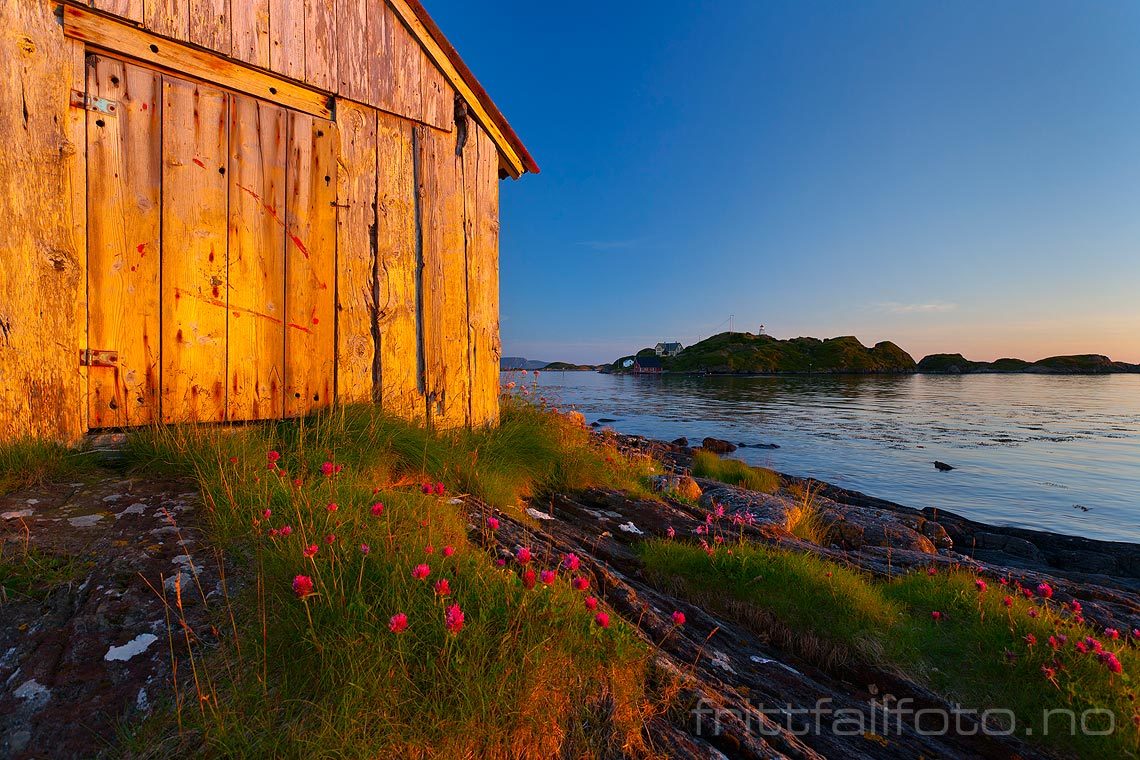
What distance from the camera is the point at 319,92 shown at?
16.3ft

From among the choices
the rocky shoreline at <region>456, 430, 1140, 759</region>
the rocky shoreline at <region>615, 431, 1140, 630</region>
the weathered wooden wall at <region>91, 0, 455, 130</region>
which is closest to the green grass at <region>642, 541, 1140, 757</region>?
the rocky shoreline at <region>456, 430, 1140, 759</region>

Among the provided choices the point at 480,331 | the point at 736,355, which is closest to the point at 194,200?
the point at 480,331

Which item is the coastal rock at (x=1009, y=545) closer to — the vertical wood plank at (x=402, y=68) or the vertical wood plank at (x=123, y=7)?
the vertical wood plank at (x=402, y=68)

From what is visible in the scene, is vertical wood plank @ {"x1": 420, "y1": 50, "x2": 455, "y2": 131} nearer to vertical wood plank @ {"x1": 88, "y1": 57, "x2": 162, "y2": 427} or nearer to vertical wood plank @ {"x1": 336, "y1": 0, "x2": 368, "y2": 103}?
vertical wood plank @ {"x1": 336, "y1": 0, "x2": 368, "y2": 103}

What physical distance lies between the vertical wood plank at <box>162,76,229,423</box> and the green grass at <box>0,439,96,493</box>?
66 cm

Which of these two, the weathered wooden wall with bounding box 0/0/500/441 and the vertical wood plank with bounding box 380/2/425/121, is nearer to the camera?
the weathered wooden wall with bounding box 0/0/500/441

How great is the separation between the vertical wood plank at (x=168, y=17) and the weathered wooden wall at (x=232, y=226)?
0.01 metres

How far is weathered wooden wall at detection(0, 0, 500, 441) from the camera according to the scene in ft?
12.2

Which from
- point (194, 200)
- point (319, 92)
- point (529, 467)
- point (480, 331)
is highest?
point (319, 92)

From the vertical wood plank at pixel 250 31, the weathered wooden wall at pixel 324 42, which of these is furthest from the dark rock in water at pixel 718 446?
the vertical wood plank at pixel 250 31

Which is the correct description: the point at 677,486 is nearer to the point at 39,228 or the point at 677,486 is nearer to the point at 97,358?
the point at 97,358

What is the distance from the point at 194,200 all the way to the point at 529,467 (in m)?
4.05

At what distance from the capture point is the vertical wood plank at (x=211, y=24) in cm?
423

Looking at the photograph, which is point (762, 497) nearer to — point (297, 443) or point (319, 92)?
point (297, 443)
